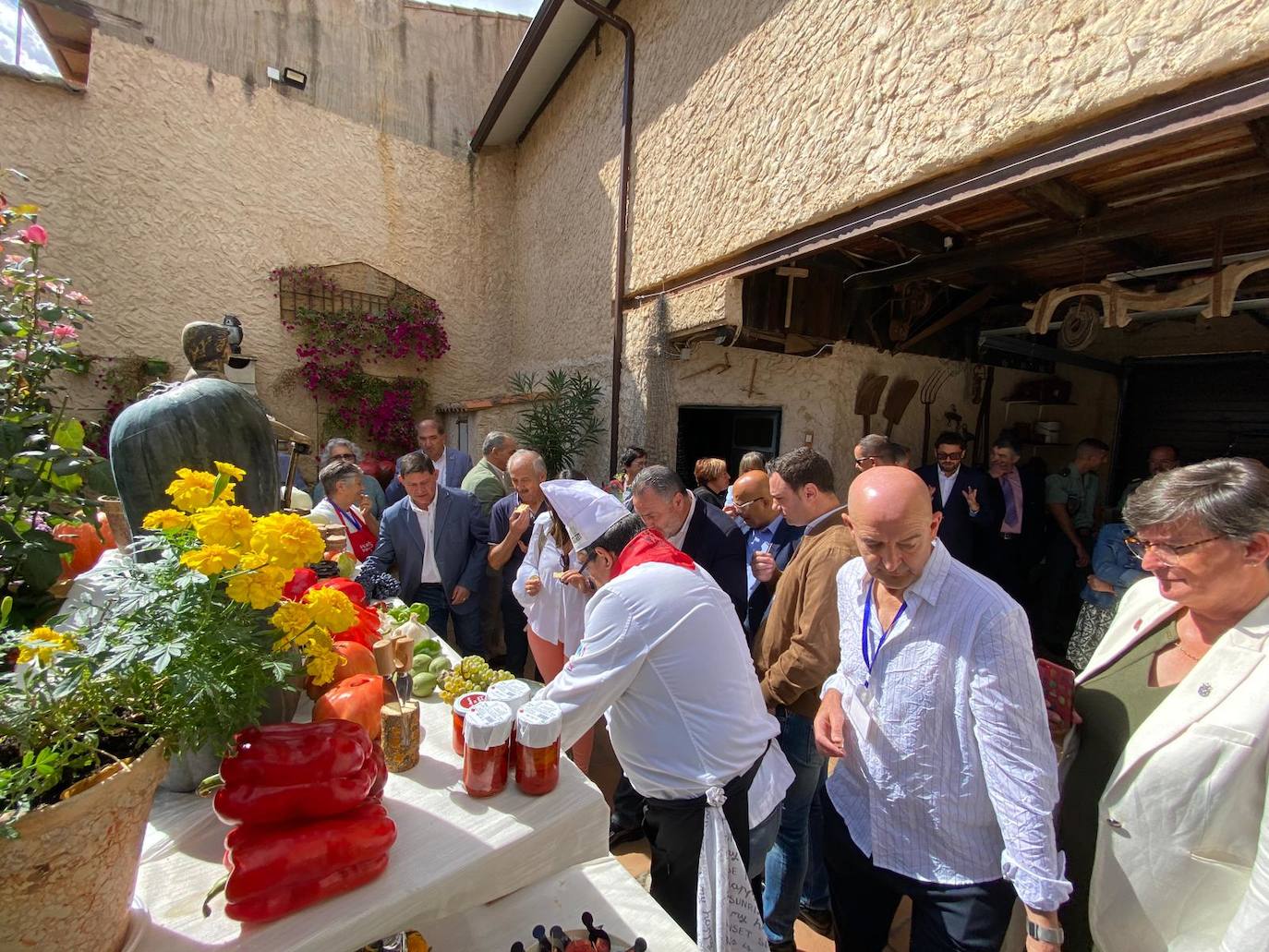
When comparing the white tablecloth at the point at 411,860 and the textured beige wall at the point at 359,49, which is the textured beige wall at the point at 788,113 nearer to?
the textured beige wall at the point at 359,49

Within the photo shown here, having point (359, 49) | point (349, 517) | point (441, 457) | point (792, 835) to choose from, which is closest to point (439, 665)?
point (792, 835)

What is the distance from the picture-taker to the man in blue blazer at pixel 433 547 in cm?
374

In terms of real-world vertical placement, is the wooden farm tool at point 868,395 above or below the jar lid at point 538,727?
above

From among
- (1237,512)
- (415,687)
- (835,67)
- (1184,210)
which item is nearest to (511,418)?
(835,67)

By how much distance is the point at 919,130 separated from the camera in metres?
3.06

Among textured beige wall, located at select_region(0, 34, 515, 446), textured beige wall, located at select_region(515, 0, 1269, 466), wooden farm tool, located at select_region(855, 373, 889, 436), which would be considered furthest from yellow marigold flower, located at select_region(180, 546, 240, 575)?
textured beige wall, located at select_region(0, 34, 515, 446)

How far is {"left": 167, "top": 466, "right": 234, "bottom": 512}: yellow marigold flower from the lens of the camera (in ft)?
3.43

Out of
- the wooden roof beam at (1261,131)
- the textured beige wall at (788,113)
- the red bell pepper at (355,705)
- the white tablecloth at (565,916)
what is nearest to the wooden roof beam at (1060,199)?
the textured beige wall at (788,113)

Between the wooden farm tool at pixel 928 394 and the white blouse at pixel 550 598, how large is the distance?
4446mm

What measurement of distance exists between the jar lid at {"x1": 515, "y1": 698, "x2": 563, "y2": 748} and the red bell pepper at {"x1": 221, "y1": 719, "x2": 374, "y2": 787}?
0.34 metres

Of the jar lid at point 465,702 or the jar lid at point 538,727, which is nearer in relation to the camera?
the jar lid at point 538,727

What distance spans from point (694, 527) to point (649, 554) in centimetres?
111

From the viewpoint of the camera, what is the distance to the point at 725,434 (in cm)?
635

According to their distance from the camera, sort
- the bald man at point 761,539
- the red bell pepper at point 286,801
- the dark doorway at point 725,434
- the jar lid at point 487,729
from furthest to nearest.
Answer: the dark doorway at point 725,434 < the bald man at point 761,539 < the jar lid at point 487,729 < the red bell pepper at point 286,801
